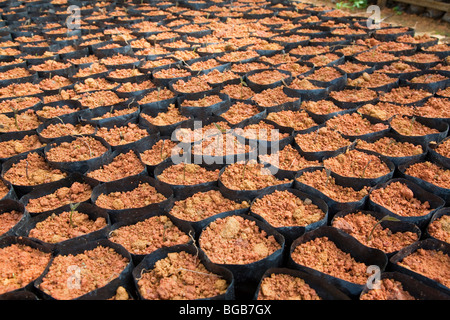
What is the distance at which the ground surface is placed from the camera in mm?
7373

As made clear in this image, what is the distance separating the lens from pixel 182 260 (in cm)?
207

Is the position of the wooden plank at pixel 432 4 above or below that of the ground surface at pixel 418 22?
above

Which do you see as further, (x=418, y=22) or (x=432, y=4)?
(x=418, y=22)

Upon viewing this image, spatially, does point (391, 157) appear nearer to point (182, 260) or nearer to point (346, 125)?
point (346, 125)

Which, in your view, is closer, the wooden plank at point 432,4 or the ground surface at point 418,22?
the ground surface at point 418,22

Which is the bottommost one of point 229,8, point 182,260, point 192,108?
point 182,260

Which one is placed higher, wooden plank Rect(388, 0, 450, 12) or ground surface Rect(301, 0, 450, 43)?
wooden plank Rect(388, 0, 450, 12)

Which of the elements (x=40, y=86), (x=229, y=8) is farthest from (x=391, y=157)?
(x=229, y=8)

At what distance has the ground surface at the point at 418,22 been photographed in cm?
737

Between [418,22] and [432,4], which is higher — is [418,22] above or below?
below

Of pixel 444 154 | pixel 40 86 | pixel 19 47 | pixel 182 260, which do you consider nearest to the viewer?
pixel 182 260

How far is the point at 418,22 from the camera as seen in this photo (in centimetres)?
803

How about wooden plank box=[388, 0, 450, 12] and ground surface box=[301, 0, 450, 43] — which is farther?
wooden plank box=[388, 0, 450, 12]
